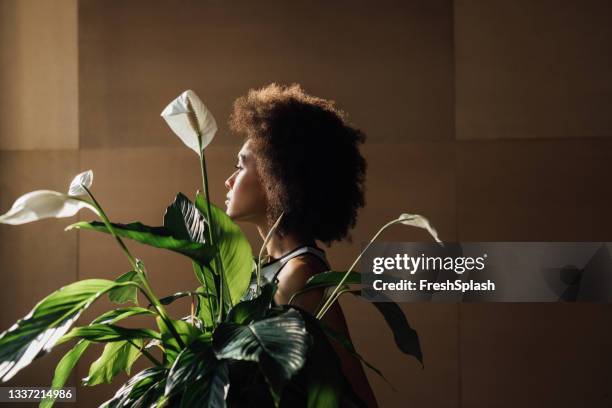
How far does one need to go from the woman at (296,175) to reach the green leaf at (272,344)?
549 millimetres

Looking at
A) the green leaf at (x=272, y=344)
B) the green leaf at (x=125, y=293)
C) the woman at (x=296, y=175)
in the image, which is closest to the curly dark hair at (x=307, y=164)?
the woman at (x=296, y=175)

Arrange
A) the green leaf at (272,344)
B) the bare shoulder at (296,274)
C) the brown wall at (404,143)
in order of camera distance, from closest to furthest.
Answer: the green leaf at (272,344), the bare shoulder at (296,274), the brown wall at (404,143)

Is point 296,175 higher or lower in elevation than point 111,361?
higher

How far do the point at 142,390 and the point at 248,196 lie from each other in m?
0.62

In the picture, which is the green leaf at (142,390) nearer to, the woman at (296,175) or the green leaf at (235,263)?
the green leaf at (235,263)

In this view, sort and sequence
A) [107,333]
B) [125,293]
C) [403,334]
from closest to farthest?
[107,333] < [403,334] < [125,293]

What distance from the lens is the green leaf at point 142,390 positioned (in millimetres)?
1096

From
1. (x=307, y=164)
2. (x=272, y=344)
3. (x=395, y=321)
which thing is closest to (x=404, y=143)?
(x=307, y=164)

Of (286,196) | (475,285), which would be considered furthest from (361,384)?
(475,285)

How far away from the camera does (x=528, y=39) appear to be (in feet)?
9.98

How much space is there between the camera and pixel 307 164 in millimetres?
1652

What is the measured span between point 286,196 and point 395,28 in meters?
1.65

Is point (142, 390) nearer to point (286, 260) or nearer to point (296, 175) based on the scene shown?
point (286, 260)

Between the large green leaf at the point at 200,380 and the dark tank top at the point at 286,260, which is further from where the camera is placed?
the dark tank top at the point at 286,260
